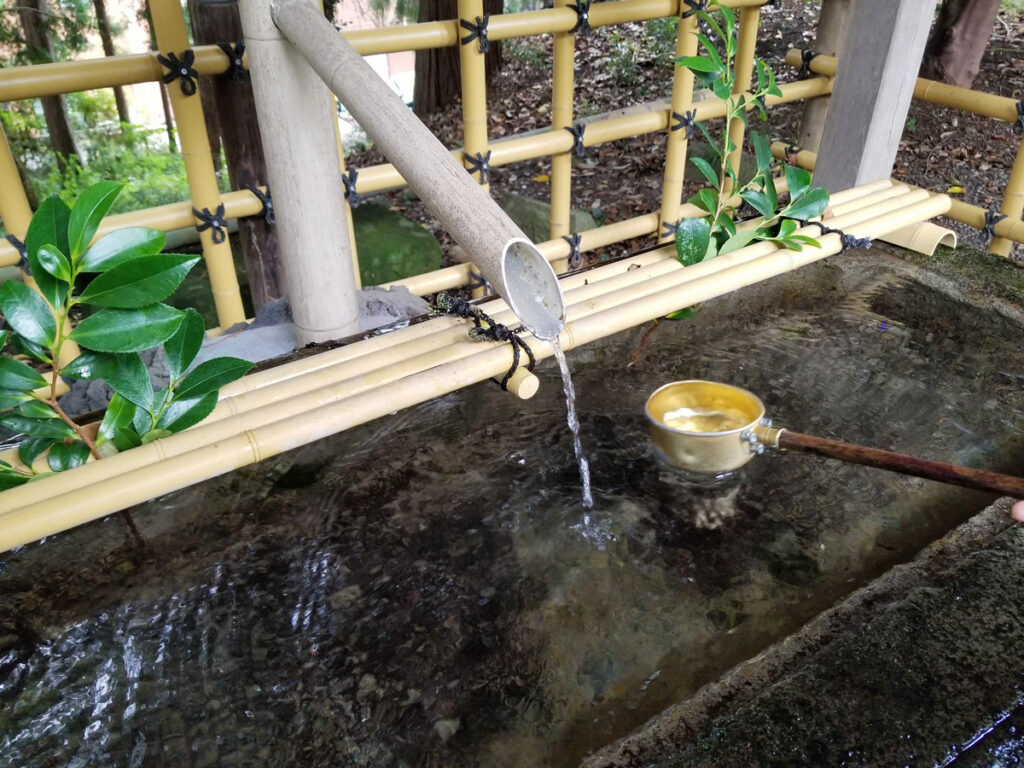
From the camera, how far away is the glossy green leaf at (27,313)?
1.43m

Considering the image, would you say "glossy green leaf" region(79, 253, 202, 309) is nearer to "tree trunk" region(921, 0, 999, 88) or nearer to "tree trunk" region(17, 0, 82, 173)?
"tree trunk" region(921, 0, 999, 88)

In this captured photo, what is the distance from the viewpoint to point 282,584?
5.74 feet

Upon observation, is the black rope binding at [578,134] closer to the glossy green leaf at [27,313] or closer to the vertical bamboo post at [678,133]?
the vertical bamboo post at [678,133]

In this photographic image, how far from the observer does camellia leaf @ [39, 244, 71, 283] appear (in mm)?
1378

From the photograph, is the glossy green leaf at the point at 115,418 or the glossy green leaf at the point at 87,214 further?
the glossy green leaf at the point at 115,418

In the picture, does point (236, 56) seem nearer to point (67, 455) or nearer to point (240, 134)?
point (240, 134)

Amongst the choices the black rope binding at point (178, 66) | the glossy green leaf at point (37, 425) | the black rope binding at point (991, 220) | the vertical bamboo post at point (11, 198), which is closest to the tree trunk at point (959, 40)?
the black rope binding at point (991, 220)

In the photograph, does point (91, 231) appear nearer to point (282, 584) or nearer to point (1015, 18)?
point (282, 584)

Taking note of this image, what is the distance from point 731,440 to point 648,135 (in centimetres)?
526

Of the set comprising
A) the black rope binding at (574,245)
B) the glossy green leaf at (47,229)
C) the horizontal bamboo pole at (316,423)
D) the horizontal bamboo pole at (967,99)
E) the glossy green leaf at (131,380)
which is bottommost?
the black rope binding at (574,245)

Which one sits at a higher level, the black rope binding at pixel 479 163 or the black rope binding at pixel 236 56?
the black rope binding at pixel 236 56

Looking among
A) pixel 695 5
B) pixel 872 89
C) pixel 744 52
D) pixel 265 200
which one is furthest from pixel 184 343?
pixel 744 52

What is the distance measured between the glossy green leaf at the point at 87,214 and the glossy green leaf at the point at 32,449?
39 cm

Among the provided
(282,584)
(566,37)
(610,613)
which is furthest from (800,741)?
(566,37)
